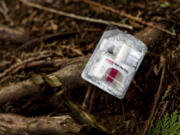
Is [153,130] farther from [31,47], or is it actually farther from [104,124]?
[31,47]

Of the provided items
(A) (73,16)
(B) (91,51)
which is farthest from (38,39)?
(B) (91,51)

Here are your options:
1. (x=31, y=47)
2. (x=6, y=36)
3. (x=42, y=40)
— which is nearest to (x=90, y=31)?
(x=42, y=40)

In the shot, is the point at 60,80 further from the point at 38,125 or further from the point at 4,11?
the point at 4,11

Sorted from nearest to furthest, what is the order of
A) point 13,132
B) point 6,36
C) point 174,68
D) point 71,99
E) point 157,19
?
point 13,132, point 174,68, point 71,99, point 157,19, point 6,36

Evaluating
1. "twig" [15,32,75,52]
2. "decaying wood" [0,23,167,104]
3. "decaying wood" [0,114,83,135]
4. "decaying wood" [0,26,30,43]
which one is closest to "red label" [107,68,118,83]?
"decaying wood" [0,23,167,104]

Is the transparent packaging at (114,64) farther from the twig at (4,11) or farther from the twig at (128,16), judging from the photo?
the twig at (4,11)

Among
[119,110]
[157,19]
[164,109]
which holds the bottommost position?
[119,110]

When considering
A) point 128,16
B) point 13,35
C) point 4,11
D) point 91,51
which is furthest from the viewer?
point 4,11
